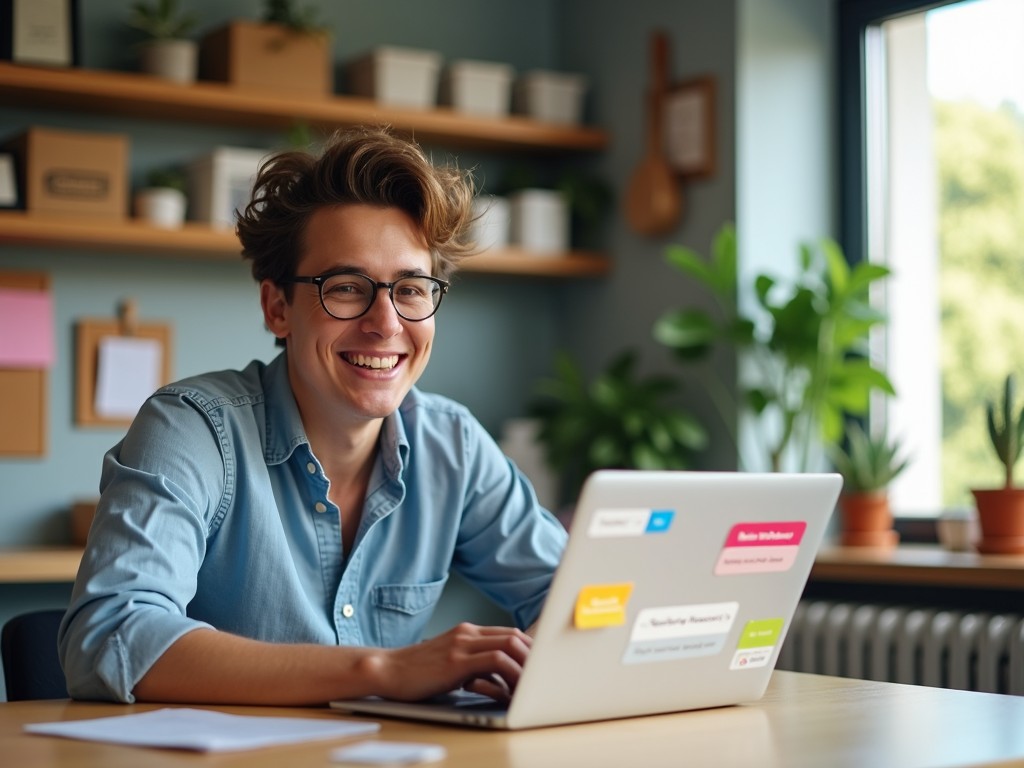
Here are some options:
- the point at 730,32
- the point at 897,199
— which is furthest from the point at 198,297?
the point at 897,199

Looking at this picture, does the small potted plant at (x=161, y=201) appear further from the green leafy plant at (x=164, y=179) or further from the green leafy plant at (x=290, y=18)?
the green leafy plant at (x=290, y=18)

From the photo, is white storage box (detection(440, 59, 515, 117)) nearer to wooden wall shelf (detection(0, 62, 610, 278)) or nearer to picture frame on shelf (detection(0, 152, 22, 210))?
wooden wall shelf (detection(0, 62, 610, 278))

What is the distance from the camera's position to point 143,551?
151cm

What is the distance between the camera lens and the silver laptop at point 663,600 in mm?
1257

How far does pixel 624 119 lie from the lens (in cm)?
406

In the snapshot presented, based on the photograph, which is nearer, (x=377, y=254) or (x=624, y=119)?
(x=377, y=254)

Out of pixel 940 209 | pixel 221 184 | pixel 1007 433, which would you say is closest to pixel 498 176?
pixel 221 184

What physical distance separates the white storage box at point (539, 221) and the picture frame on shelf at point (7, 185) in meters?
1.35

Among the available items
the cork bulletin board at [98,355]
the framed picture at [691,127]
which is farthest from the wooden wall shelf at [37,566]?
the framed picture at [691,127]

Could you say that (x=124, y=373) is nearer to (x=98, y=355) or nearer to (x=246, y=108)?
(x=98, y=355)

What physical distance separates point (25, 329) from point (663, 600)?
8.29 ft

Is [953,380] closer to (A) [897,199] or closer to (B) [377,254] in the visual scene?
(A) [897,199]

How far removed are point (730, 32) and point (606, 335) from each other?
0.94 meters

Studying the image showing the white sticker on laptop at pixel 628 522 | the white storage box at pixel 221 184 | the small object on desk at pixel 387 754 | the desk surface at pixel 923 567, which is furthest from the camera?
the white storage box at pixel 221 184
